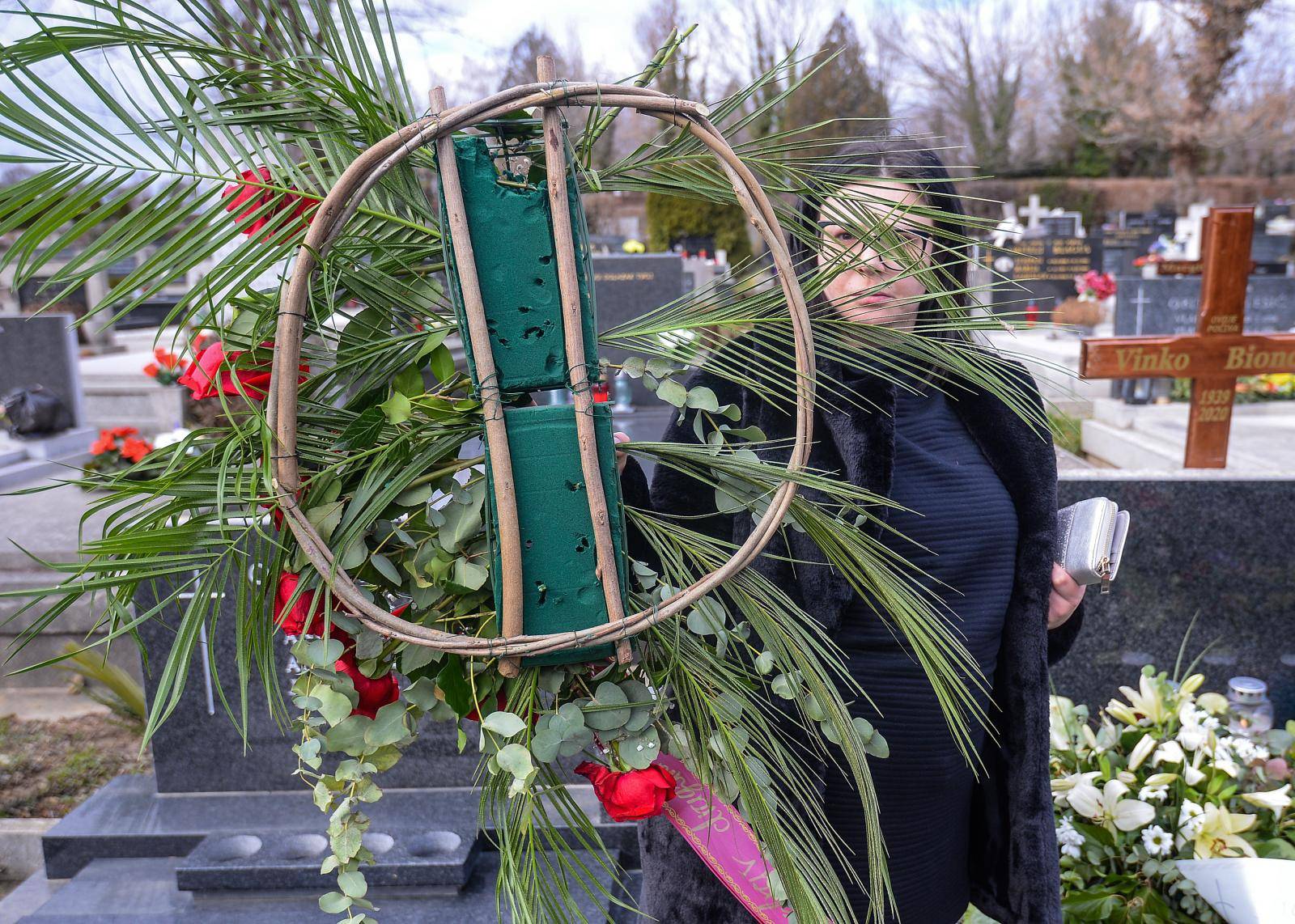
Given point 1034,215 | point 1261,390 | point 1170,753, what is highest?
point 1034,215

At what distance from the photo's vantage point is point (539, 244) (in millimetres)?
799

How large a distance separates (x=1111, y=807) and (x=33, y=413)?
678 centimetres

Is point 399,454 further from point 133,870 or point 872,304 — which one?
point 133,870

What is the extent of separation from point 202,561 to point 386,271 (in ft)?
1.10

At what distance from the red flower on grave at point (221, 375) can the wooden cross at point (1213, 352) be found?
11.3 ft

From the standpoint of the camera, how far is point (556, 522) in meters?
0.83

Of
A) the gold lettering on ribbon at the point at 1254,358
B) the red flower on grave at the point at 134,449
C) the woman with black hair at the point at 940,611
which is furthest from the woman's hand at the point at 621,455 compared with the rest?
the red flower on grave at the point at 134,449

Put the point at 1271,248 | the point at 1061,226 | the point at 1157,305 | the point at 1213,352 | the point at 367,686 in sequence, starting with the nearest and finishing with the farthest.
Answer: the point at 367,686, the point at 1213,352, the point at 1157,305, the point at 1271,248, the point at 1061,226

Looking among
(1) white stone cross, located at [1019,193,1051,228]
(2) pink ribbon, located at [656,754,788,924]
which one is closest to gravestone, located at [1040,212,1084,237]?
(1) white stone cross, located at [1019,193,1051,228]

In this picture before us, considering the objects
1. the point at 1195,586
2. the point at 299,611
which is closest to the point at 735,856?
the point at 299,611

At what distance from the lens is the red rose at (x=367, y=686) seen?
89cm

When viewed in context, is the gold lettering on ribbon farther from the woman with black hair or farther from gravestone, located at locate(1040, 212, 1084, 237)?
gravestone, located at locate(1040, 212, 1084, 237)

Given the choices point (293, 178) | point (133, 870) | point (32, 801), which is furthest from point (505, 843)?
point (32, 801)

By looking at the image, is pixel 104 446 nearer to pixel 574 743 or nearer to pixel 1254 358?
pixel 574 743
